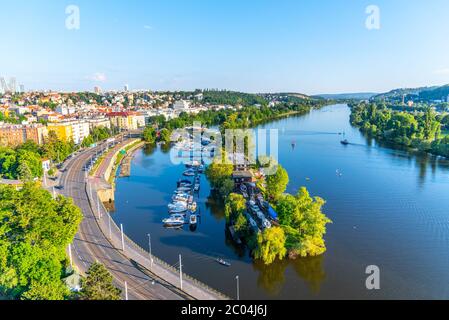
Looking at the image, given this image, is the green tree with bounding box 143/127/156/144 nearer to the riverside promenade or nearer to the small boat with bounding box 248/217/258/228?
the riverside promenade

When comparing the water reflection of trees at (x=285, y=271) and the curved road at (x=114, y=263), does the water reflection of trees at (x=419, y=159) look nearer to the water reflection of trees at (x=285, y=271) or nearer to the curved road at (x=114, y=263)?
the water reflection of trees at (x=285, y=271)

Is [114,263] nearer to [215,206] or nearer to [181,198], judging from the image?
[181,198]

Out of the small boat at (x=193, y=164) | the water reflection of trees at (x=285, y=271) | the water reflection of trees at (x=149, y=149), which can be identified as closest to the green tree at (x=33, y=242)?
the water reflection of trees at (x=285, y=271)

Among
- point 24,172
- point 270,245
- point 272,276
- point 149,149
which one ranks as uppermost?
point 149,149

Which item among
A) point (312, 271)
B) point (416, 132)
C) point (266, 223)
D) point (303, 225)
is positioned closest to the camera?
point (312, 271)

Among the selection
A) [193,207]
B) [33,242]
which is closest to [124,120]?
[193,207]

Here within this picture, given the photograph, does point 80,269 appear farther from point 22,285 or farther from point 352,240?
point 352,240

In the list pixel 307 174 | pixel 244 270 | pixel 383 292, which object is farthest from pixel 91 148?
pixel 383 292

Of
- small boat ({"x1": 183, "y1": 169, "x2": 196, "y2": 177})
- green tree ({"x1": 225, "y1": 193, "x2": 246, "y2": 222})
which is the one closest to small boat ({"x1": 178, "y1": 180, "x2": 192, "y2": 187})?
small boat ({"x1": 183, "y1": 169, "x2": 196, "y2": 177})
